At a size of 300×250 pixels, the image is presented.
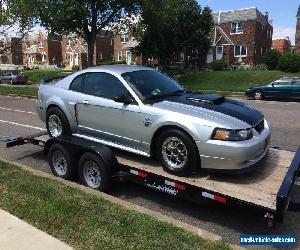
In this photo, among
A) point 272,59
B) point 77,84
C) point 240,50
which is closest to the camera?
point 77,84

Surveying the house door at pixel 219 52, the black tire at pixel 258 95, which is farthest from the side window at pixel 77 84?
the house door at pixel 219 52

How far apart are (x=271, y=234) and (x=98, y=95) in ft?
11.7

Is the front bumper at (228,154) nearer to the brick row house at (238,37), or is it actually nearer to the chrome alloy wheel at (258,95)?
the chrome alloy wheel at (258,95)

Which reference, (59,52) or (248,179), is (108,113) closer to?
(248,179)

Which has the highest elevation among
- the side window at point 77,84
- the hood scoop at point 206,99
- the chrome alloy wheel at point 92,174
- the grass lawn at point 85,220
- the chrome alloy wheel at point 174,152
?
the side window at point 77,84

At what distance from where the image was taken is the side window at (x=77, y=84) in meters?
7.04

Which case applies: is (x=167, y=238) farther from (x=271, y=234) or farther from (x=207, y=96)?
(x=207, y=96)

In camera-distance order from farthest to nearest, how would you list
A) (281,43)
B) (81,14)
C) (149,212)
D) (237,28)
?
(281,43), (237,28), (81,14), (149,212)

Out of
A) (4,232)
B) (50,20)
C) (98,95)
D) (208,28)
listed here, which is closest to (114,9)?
(50,20)

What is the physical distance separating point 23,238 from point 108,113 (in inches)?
96.9

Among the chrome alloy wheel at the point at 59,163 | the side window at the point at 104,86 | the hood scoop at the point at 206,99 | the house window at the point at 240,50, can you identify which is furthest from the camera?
the house window at the point at 240,50

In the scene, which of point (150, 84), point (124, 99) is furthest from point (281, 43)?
point (124, 99)

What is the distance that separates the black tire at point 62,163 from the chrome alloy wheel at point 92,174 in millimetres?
290

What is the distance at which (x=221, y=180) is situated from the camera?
5.25m
